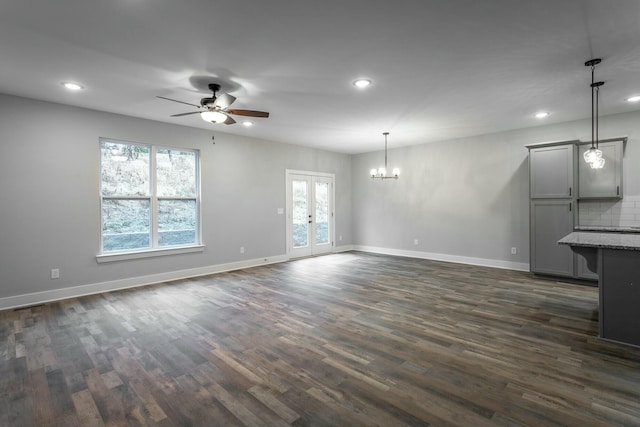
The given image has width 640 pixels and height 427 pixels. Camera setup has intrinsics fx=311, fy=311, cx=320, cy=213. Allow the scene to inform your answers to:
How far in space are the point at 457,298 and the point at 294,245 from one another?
4131 mm

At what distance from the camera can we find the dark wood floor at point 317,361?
77.9 inches

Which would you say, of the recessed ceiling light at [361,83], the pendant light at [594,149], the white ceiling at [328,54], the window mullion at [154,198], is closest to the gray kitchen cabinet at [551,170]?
the white ceiling at [328,54]

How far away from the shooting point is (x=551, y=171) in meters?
5.27

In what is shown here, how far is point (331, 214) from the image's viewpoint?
8453 mm

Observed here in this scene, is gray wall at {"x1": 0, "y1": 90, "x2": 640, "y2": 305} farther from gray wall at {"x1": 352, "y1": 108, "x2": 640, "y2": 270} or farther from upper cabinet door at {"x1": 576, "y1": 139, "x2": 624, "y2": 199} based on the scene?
upper cabinet door at {"x1": 576, "y1": 139, "x2": 624, "y2": 199}

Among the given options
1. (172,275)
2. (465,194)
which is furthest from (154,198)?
(465,194)

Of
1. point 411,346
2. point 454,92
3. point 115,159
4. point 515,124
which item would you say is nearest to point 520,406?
point 411,346

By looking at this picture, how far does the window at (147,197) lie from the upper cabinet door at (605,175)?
6.63 metres

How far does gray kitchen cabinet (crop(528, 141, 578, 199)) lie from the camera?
511cm

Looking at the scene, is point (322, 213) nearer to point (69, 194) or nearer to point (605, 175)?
point (69, 194)

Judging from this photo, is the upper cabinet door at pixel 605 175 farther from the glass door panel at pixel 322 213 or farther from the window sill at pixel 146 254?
the window sill at pixel 146 254

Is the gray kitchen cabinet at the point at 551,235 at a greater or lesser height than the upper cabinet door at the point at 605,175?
lesser

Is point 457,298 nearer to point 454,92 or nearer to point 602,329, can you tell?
point 602,329

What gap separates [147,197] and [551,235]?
271 inches
